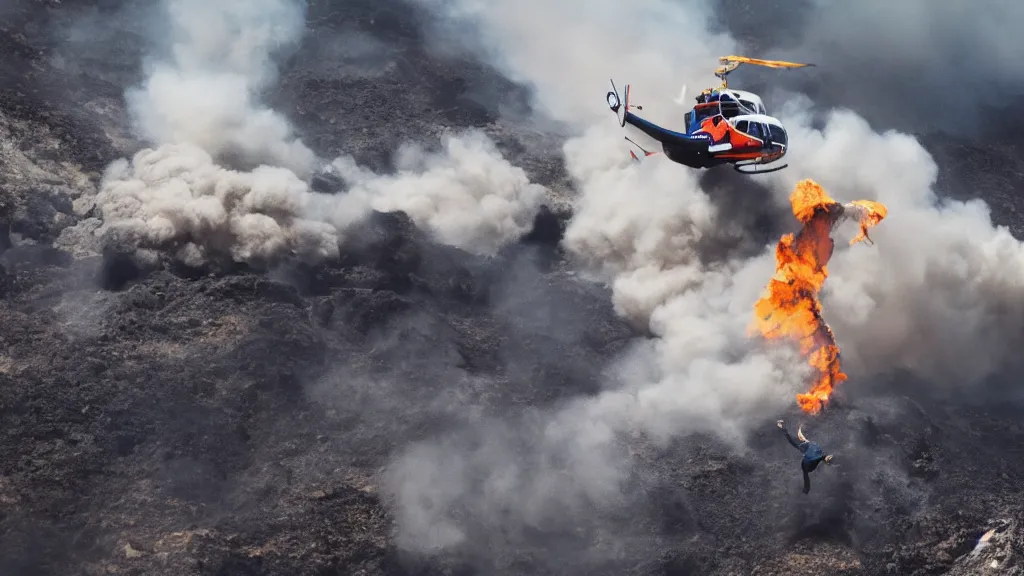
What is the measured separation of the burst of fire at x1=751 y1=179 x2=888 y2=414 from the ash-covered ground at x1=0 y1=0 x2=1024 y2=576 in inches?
85.9

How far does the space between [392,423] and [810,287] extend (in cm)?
1941

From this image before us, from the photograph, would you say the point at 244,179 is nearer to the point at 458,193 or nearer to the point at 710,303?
the point at 458,193

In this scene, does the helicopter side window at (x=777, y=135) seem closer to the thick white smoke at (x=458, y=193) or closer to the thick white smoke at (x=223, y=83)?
→ the thick white smoke at (x=458, y=193)

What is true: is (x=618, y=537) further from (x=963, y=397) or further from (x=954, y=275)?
(x=954, y=275)

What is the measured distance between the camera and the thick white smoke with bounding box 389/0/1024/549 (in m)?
41.3

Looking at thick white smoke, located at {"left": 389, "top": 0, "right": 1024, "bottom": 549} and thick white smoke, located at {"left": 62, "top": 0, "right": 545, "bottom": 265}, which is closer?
thick white smoke, located at {"left": 389, "top": 0, "right": 1024, "bottom": 549}

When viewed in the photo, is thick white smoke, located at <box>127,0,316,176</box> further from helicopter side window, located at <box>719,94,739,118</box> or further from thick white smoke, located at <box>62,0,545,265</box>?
helicopter side window, located at <box>719,94,739,118</box>

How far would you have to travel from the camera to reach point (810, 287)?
47844mm

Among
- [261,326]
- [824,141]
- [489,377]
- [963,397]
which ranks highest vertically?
[824,141]

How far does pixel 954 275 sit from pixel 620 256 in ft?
52.4

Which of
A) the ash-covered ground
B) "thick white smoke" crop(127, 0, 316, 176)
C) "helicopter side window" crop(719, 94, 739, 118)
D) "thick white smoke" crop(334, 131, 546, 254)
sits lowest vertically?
the ash-covered ground

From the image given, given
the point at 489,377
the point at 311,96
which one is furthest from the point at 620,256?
the point at 311,96

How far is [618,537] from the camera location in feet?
129

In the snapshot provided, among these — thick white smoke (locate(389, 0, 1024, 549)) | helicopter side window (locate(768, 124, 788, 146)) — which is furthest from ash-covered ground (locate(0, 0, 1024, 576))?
helicopter side window (locate(768, 124, 788, 146))
